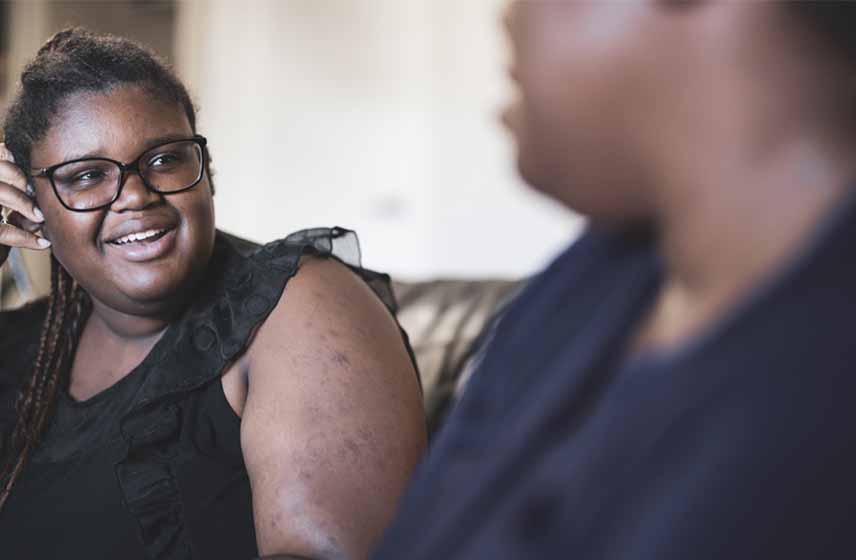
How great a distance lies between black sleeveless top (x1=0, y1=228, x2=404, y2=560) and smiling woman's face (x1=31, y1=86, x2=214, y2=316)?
83mm

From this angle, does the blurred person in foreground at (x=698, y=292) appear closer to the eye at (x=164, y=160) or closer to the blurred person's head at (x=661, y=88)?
the blurred person's head at (x=661, y=88)

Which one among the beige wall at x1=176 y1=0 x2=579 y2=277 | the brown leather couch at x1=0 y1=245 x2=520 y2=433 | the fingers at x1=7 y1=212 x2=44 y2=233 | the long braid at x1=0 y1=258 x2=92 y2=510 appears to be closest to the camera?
the long braid at x1=0 y1=258 x2=92 y2=510

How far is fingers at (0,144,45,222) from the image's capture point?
1578 mm

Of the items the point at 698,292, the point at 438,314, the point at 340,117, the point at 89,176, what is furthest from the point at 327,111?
the point at 698,292

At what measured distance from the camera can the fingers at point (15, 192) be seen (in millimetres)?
1578

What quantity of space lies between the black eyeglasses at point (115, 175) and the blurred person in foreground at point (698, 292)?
0.96 metres

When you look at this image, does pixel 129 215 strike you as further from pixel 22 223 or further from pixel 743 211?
pixel 743 211

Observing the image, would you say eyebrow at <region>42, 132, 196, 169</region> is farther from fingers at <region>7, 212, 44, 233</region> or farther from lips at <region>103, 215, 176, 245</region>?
fingers at <region>7, 212, 44, 233</region>

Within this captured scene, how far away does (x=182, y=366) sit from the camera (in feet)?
4.83

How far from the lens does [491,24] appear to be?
447 cm

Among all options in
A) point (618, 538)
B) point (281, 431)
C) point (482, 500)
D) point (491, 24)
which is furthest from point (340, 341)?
point (491, 24)

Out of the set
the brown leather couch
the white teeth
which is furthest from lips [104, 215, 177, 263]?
the brown leather couch

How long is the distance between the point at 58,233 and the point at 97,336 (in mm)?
247

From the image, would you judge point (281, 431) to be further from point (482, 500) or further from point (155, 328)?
point (482, 500)
